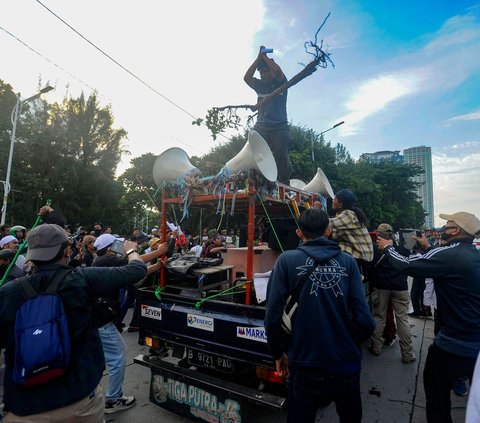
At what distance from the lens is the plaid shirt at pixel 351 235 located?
3750 mm

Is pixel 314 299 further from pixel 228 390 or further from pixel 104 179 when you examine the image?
pixel 104 179

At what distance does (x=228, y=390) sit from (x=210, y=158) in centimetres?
1942

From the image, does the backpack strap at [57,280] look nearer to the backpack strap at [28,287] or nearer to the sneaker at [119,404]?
the backpack strap at [28,287]

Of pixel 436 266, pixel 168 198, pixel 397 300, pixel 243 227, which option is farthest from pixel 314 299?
pixel 397 300

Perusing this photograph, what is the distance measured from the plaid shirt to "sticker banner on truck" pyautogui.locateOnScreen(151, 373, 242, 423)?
7.09 ft

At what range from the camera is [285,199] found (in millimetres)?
3631

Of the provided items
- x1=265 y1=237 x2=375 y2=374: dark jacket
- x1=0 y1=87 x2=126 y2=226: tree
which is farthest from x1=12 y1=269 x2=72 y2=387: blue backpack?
x1=0 y1=87 x2=126 y2=226: tree

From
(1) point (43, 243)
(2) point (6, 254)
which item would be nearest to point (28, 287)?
(1) point (43, 243)

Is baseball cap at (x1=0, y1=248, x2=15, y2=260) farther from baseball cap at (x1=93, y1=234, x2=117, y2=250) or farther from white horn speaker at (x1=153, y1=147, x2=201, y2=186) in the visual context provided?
white horn speaker at (x1=153, y1=147, x2=201, y2=186)

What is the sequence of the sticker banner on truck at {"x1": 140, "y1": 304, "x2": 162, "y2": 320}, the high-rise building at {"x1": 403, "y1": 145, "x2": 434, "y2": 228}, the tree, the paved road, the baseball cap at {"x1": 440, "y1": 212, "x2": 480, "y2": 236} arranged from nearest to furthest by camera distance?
the baseball cap at {"x1": 440, "y1": 212, "x2": 480, "y2": 236}, the paved road, the sticker banner on truck at {"x1": 140, "y1": 304, "x2": 162, "y2": 320}, the tree, the high-rise building at {"x1": 403, "y1": 145, "x2": 434, "y2": 228}

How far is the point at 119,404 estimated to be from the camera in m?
3.53

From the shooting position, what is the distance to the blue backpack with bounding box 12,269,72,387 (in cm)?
171

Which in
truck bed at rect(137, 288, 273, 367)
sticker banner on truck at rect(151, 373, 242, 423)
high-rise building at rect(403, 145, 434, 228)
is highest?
high-rise building at rect(403, 145, 434, 228)

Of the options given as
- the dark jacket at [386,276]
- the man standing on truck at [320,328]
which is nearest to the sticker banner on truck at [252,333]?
the man standing on truck at [320,328]
